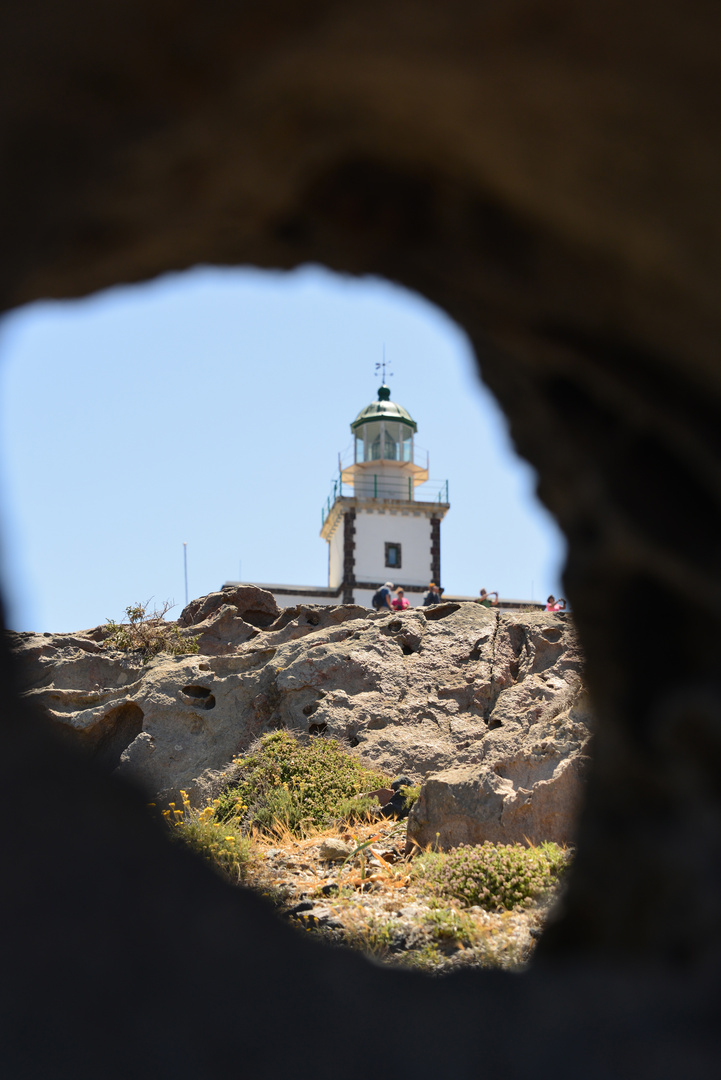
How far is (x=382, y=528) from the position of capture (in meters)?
34.8

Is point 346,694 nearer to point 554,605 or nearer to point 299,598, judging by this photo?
point 554,605

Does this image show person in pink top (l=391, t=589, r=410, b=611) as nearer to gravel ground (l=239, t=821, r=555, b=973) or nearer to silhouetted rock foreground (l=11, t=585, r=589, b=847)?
silhouetted rock foreground (l=11, t=585, r=589, b=847)

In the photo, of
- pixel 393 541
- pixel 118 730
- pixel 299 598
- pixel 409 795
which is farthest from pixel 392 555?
pixel 409 795

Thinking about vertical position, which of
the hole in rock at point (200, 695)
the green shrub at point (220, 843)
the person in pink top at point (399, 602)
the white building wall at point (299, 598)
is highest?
the white building wall at point (299, 598)

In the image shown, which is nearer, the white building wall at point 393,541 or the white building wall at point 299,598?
the white building wall at point 299,598

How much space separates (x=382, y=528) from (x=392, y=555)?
3.94 feet

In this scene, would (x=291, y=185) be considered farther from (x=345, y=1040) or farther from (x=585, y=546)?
(x=345, y=1040)

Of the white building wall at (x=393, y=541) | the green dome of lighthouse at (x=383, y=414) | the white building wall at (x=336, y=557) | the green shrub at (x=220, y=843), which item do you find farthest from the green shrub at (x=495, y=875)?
the green dome of lighthouse at (x=383, y=414)

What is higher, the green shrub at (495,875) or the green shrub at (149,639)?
the green shrub at (149,639)

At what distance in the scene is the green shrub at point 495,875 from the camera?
20.8ft

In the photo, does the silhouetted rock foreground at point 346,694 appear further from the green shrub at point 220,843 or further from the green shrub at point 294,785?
the green shrub at point 220,843

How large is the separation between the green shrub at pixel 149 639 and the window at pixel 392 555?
22370 mm

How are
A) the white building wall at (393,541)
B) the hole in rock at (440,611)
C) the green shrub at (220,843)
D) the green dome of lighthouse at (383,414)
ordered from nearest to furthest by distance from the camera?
the green shrub at (220,843)
the hole in rock at (440,611)
the white building wall at (393,541)
the green dome of lighthouse at (383,414)

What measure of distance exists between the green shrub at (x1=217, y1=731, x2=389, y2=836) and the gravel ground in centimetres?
34
